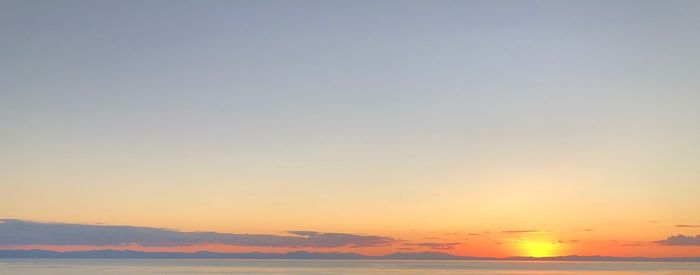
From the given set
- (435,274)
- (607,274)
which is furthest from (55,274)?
(607,274)

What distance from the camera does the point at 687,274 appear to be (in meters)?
156

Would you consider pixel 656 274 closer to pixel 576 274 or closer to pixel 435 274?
pixel 576 274

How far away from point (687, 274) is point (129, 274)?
114 m

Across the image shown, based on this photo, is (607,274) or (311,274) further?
(607,274)

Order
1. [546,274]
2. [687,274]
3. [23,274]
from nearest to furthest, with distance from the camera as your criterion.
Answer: [23,274]
[687,274]
[546,274]

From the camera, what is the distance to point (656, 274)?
158 metres

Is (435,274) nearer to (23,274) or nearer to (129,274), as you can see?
(129,274)

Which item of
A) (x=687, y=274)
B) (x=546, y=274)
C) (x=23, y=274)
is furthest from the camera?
(x=546, y=274)

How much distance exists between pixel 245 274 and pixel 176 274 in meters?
14.2

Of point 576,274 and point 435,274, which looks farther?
point 576,274

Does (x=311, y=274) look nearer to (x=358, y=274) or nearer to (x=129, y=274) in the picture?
(x=358, y=274)

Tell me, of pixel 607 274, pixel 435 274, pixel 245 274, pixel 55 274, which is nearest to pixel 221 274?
pixel 245 274

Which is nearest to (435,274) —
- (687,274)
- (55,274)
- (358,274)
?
(358,274)

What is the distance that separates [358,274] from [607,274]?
198ft
